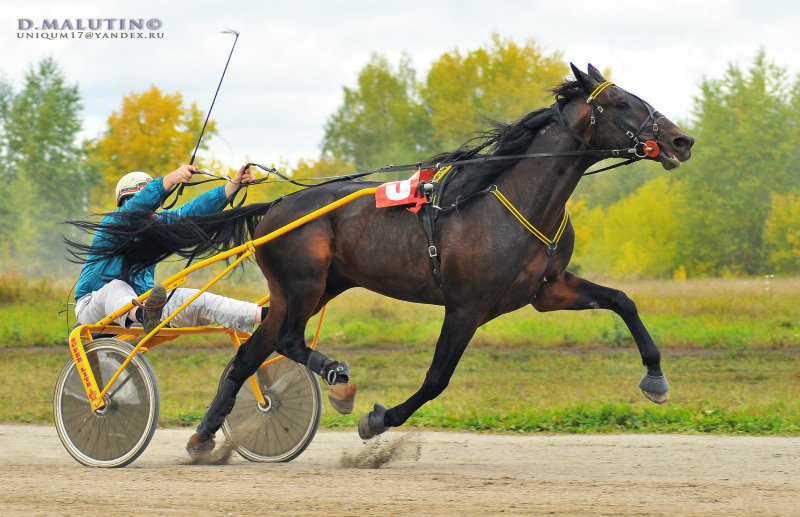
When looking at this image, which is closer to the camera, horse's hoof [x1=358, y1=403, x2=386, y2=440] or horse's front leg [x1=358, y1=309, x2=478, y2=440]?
horse's front leg [x1=358, y1=309, x2=478, y2=440]

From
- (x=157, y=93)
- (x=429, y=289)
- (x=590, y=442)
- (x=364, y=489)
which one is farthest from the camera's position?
(x=157, y=93)

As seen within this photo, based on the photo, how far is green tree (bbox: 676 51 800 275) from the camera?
1038 inches

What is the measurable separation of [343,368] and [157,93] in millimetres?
18884

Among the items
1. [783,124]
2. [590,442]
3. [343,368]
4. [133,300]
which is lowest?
[590,442]

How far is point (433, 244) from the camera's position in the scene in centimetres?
494

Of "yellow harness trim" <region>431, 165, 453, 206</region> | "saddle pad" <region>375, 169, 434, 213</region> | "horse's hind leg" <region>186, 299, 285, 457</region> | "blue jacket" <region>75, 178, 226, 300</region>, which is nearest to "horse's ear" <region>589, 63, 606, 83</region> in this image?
A: "yellow harness trim" <region>431, 165, 453, 206</region>

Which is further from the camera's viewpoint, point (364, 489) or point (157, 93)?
point (157, 93)

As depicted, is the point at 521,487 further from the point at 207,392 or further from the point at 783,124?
the point at 783,124

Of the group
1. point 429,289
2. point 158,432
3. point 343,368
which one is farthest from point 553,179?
point 158,432

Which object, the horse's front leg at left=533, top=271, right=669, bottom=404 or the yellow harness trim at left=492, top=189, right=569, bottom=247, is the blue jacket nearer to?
the yellow harness trim at left=492, top=189, right=569, bottom=247

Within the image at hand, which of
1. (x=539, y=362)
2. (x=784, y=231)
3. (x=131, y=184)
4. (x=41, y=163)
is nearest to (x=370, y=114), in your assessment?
(x=41, y=163)

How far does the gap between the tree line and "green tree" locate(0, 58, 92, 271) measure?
0.12 feet

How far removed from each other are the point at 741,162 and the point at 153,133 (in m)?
17.0

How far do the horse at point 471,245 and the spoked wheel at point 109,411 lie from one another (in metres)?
0.36
